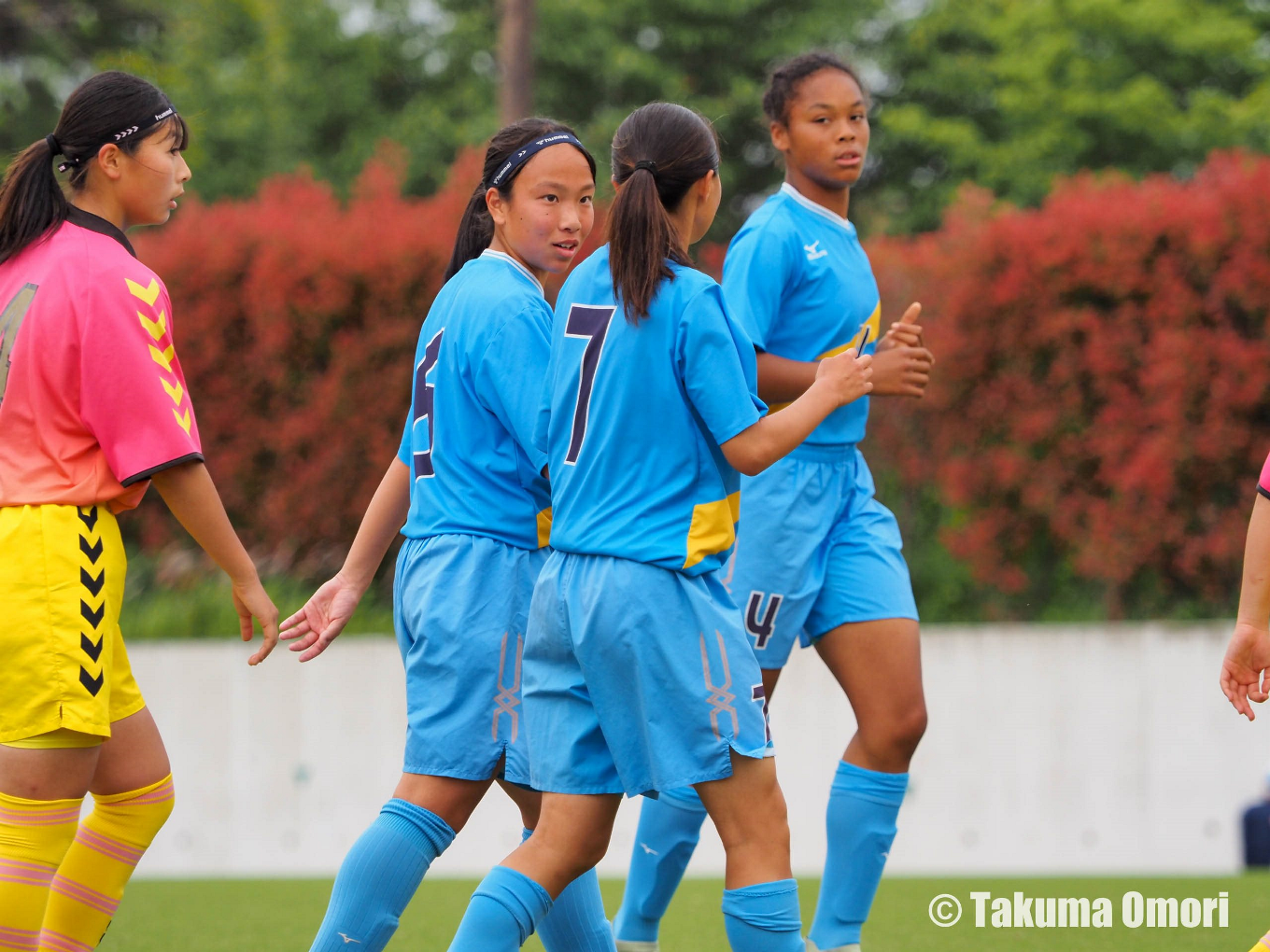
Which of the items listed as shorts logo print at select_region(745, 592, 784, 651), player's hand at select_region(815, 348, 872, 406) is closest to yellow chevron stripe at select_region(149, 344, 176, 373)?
player's hand at select_region(815, 348, 872, 406)

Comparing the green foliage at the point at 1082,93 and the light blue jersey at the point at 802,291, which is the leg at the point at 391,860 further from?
the green foliage at the point at 1082,93

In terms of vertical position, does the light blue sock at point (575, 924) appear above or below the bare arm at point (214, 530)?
below

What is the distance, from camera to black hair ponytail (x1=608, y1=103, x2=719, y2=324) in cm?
312

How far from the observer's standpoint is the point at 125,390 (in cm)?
321

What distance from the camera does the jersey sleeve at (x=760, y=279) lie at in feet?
14.1

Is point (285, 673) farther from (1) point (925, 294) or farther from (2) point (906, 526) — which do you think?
(1) point (925, 294)

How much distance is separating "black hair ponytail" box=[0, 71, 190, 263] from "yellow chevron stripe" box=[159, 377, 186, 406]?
0.45 meters

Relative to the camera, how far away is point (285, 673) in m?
10.3

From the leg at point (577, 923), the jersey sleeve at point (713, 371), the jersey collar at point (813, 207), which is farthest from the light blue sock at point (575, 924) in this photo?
the jersey collar at point (813, 207)

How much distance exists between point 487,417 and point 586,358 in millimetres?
413

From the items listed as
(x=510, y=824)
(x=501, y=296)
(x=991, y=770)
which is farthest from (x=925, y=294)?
(x=501, y=296)

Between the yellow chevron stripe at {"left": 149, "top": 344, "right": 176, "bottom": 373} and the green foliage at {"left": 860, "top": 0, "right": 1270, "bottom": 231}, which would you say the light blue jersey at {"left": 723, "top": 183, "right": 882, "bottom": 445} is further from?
the green foliage at {"left": 860, "top": 0, "right": 1270, "bottom": 231}

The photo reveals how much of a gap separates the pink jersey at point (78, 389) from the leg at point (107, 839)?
2.01 ft

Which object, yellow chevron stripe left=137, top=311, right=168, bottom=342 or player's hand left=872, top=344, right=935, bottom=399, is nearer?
yellow chevron stripe left=137, top=311, right=168, bottom=342
